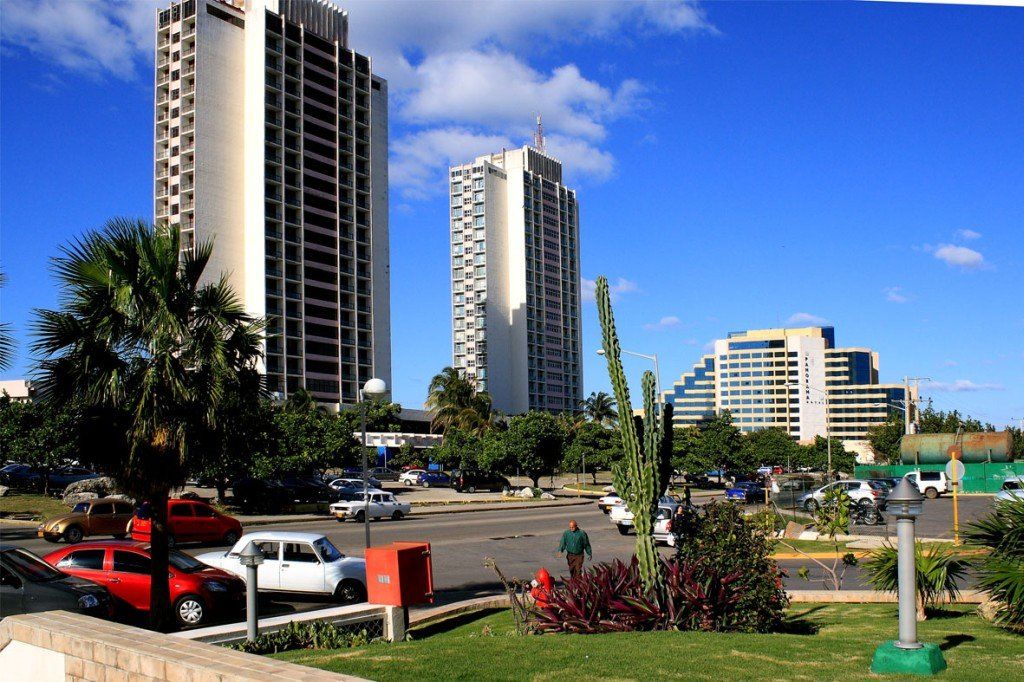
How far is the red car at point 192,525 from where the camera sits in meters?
28.5

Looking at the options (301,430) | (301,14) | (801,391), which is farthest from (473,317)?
(301,430)

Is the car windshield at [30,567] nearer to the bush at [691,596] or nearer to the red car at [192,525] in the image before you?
the bush at [691,596]

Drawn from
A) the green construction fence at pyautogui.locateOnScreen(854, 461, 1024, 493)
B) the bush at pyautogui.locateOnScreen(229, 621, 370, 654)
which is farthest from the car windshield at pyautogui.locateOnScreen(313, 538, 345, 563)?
the green construction fence at pyautogui.locateOnScreen(854, 461, 1024, 493)

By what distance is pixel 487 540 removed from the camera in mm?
30578

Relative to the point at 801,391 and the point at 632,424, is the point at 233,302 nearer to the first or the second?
the point at 632,424

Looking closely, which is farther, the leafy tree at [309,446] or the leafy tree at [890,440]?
the leafy tree at [890,440]

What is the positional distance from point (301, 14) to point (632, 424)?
104 m

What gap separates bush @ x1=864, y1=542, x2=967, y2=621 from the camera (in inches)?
479

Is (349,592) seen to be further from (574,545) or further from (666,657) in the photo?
(666,657)

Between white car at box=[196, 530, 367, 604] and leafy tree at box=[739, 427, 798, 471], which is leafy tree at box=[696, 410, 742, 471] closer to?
leafy tree at box=[739, 427, 798, 471]

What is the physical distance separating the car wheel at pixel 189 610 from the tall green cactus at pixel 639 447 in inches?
290

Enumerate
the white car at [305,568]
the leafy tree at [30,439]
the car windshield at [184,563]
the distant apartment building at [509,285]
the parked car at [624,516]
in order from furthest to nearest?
1. the distant apartment building at [509,285]
2. the leafy tree at [30,439]
3. the parked car at [624,516]
4. the white car at [305,568]
5. the car windshield at [184,563]

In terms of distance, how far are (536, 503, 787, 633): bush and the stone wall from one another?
5180 millimetres

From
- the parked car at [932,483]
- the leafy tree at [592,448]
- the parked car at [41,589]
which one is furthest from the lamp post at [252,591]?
the leafy tree at [592,448]
